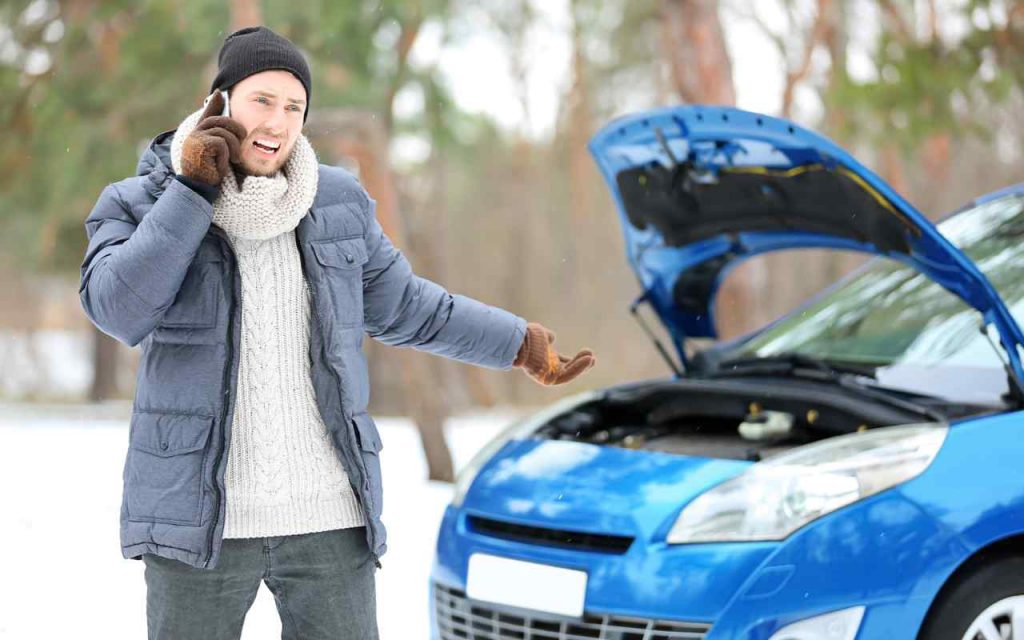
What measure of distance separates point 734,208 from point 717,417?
2.31ft

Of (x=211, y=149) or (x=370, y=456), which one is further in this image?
(x=370, y=456)

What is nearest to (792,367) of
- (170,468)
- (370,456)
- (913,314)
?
(913,314)

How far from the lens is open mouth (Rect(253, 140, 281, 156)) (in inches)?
89.4

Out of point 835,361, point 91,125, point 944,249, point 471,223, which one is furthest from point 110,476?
point 471,223

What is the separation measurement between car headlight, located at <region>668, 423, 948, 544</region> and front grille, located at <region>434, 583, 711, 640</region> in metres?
0.23

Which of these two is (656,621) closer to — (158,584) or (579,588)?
(579,588)

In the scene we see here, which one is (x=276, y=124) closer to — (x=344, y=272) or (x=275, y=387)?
(x=344, y=272)

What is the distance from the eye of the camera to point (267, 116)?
2.29m

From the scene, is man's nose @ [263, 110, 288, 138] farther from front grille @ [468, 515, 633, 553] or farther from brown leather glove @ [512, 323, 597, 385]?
front grille @ [468, 515, 633, 553]

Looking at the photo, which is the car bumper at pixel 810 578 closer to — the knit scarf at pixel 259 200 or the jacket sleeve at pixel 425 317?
the jacket sleeve at pixel 425 317

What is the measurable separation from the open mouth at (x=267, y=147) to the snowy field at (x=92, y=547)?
167cm

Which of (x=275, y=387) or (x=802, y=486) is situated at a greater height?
(x=275, y=387)

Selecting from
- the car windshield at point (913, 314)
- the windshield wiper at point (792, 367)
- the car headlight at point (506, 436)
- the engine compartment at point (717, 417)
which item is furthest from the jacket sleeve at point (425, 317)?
the car windshield at point (913, 314)

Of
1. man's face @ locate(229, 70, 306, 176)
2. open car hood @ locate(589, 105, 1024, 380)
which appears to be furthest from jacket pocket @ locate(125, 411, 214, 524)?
open car hood @ locate(589, 105, 1024, 380)
